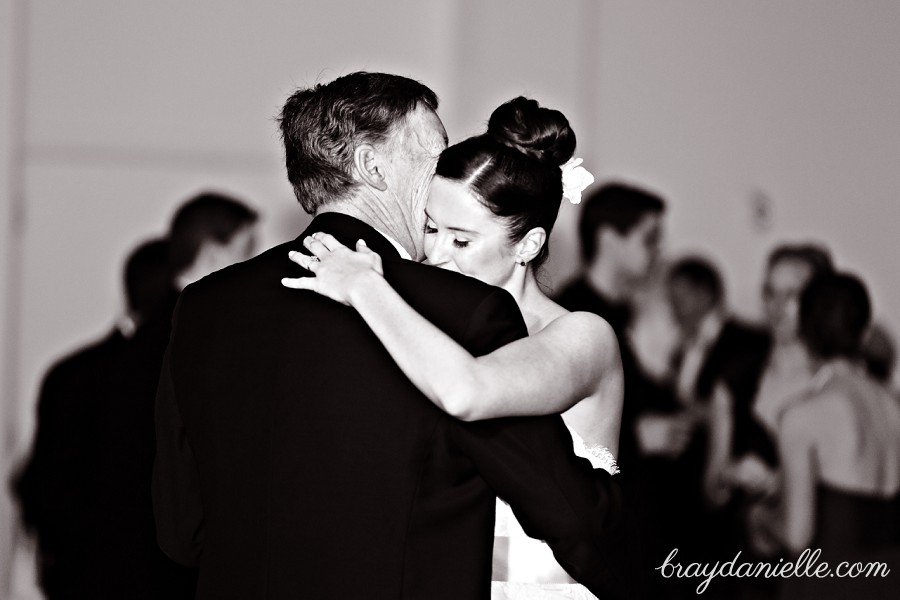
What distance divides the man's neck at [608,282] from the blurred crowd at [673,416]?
19 mm

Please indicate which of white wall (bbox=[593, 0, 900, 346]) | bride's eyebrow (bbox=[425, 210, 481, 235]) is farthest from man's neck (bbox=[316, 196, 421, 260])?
white wall (bbox=[593, 0, 900, 346])

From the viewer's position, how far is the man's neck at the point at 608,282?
4.39m

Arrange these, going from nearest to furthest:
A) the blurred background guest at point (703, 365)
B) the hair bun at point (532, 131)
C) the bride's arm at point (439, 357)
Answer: the bride's arm at point (439, 357), the hair bun at point (532, 131), the blurred background guest at point (703, 365)

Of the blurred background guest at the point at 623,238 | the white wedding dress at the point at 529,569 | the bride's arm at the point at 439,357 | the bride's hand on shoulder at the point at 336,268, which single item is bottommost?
the white wedding dress at the point at 529,569

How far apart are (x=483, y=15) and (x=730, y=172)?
167cm

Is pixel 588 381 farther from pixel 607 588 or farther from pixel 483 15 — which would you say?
pixel 483 15

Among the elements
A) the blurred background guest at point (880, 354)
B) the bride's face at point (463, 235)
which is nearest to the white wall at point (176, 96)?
the blurred background guest at point (880, 354)

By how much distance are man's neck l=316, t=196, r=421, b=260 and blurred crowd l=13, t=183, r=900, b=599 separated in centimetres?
141

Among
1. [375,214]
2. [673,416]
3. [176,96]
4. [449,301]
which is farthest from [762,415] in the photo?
[449,301]

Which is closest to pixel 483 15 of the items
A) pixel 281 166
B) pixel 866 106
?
pixel 281 166

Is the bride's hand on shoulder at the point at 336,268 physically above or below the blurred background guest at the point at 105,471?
above

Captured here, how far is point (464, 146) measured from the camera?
7.01 ft

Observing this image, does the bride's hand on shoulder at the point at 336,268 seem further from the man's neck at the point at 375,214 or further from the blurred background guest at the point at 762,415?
the blurred background guest at the point at 762,415

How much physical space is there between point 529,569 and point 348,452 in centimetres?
83
